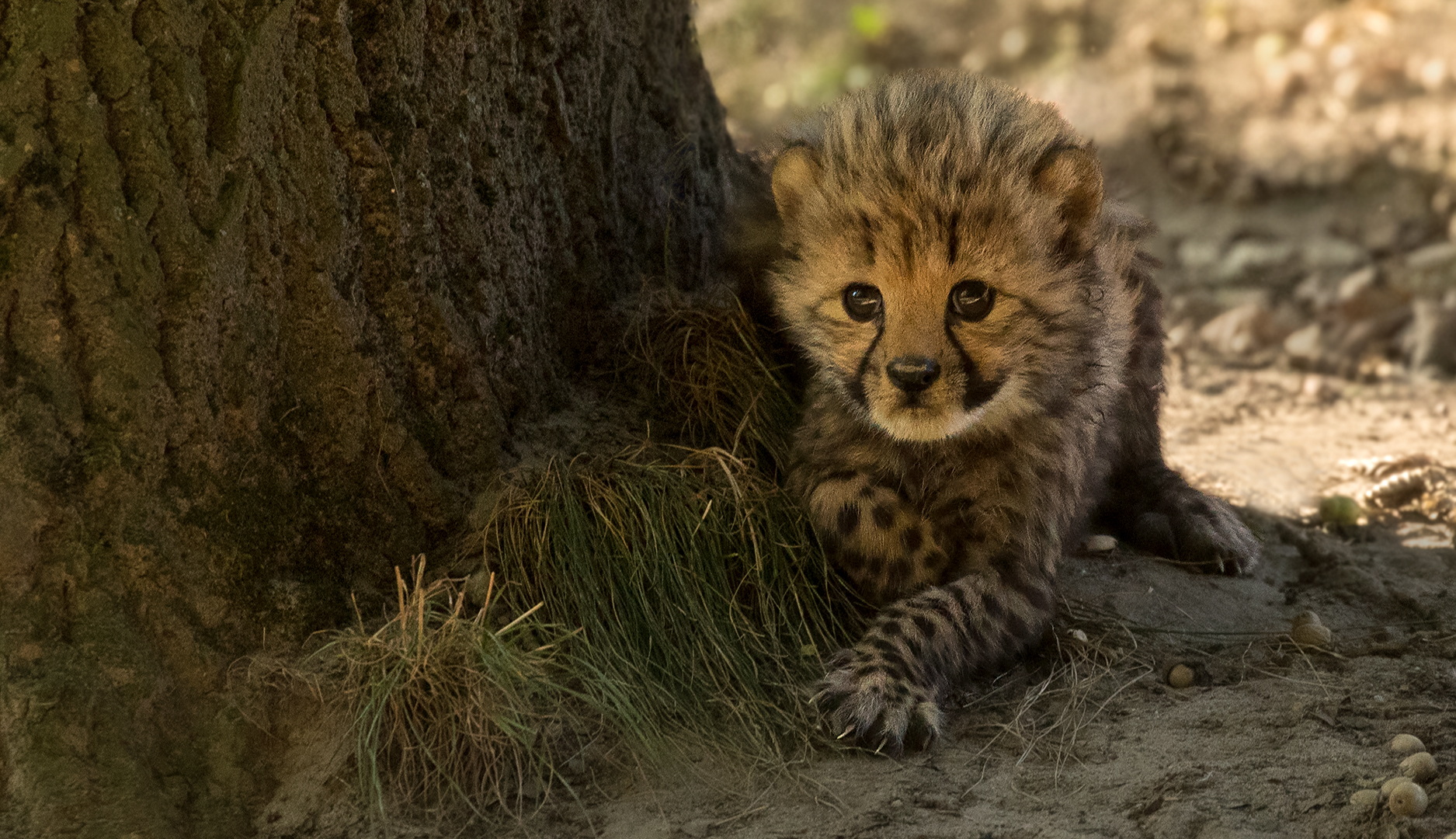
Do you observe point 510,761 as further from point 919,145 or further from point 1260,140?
point 1260,140

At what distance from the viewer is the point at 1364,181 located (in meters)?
6.23

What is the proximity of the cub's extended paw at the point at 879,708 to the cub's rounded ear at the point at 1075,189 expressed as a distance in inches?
40.3

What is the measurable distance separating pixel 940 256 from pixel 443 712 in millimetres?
1345

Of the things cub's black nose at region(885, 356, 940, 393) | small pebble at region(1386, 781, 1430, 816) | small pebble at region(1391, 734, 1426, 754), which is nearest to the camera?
small pebble at region(1386, 781, 1430, 816)

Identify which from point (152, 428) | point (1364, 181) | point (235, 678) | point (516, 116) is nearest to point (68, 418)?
point (152, 428)

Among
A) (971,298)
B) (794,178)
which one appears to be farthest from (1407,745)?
(794,178)

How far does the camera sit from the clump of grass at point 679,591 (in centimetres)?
262

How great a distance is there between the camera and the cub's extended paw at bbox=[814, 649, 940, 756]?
8.45ft

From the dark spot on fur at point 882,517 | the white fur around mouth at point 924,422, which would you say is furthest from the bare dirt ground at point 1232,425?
the white fur around mouth at point 924,422

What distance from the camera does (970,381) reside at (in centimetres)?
265

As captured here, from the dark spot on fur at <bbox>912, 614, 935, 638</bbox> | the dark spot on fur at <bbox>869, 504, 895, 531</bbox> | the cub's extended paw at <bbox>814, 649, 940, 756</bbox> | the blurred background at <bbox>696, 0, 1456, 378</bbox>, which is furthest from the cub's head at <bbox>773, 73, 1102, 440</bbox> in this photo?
the blurred background at <bbox>696, 0, 1456, 378</bbox>

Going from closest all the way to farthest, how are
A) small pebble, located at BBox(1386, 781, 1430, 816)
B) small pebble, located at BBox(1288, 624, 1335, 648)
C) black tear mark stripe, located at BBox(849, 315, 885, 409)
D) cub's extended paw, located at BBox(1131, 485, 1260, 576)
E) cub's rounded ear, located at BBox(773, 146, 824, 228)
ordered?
small pebble, located at BBox(1386, 781, 1430, 816)
black tear mark stripe, located at BBox(849, 315, 885, 409)
cub's rounded ear, located at BBox(773, 146, 824, 228)
small pebble, located at BBox(1288, 624, 1335, 648)
cub's extended paw, located at BBox(1131, 485, 1260, 576)

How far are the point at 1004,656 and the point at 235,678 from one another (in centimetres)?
164

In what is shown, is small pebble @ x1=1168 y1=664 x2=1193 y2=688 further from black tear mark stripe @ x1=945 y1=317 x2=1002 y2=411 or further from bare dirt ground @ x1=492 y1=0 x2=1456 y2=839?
black tear mark stripe @ x1=945 y1=317 x2=1002 y2=411
